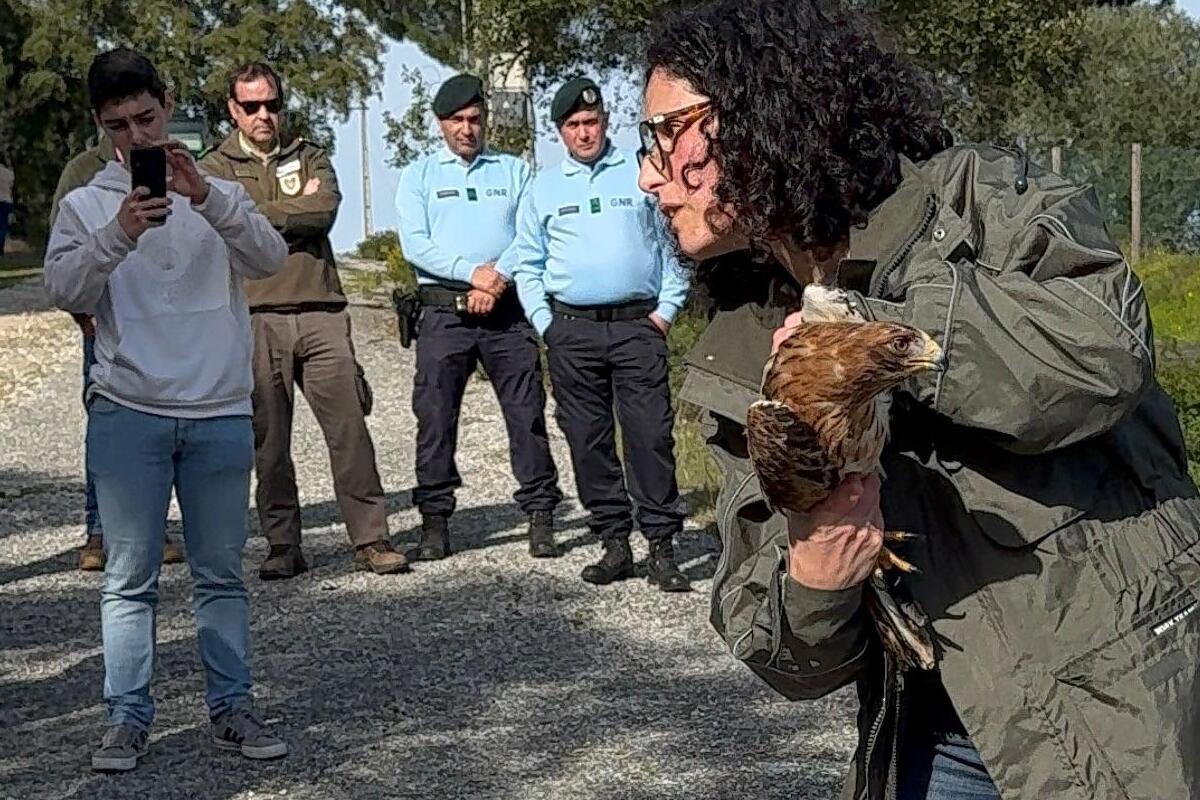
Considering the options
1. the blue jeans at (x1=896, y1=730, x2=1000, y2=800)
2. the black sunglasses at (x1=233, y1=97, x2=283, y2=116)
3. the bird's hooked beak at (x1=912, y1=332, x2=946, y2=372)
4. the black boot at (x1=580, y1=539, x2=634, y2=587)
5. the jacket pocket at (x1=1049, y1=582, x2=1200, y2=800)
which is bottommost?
the black boot at (x1=580, y1=539, x2=634, y2=587)

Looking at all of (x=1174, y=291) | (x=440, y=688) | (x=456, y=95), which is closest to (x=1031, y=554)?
(x=440, y=688)

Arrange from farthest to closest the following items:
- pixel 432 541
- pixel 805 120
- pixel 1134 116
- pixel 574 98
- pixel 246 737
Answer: pixel 1134 116 → pixel 432 541 → pixel 574 98 → pixel 246 737 → pixel 805 120

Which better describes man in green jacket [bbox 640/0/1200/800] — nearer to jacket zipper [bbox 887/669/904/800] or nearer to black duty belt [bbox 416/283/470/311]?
jacket zipper [bbox 887/669/904/800]

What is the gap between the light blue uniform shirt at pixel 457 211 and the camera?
8.65 meters

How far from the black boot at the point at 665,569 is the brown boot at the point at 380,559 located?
4.11ft

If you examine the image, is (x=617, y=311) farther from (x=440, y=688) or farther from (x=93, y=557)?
(x=93, y=557)

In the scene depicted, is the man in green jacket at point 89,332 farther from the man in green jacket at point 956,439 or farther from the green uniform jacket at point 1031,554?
the green uniform jacket at point 1031,554

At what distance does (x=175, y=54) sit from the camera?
43688 millimetres

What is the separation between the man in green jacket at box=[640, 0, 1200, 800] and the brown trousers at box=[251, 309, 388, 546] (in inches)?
238

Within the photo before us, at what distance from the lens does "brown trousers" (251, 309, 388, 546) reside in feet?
27.5

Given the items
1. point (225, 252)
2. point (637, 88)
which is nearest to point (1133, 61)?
point (225, 252)

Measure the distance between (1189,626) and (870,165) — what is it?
0.71 meters

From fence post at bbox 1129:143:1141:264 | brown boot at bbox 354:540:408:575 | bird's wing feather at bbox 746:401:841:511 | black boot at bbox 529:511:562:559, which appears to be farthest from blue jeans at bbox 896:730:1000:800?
fence post at bbox 1129:143:1141:264

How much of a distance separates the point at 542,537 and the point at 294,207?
2082 millimetres
